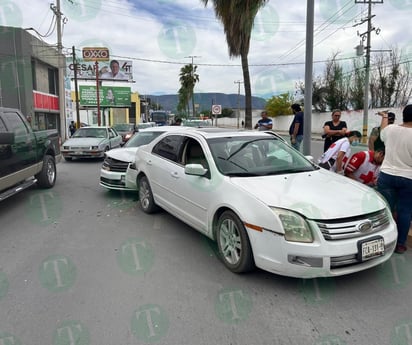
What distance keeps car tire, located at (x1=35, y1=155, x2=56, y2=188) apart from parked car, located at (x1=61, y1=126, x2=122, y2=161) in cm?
478

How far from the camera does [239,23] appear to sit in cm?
1392

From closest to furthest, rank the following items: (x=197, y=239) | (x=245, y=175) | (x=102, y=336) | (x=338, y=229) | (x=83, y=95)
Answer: (x=102, y=336), (x=338, y=229), (x=245, y=175), (x=197, y=239), (x=83, y=95)

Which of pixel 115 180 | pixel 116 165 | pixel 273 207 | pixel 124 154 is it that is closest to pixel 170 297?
pixel 273 207

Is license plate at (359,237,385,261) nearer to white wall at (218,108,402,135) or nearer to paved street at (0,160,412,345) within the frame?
paved street at (0,160,412,345)

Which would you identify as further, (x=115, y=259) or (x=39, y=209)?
(x=39, y=209)

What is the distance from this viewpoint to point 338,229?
3092 millimetres

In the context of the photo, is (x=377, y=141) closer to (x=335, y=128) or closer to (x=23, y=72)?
(x=335, y=128)

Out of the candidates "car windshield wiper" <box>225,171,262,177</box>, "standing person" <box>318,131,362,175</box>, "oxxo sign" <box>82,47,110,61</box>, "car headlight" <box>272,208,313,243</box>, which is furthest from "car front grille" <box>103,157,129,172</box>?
"oxxo sign" <box>82,47,110,61</box>

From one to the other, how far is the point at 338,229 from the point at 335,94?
1388 inches

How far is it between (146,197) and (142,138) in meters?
2.67

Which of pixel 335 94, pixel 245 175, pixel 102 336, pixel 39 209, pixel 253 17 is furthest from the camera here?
pixel 335 94

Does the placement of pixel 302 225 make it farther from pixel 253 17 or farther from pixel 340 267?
pixel 253 17

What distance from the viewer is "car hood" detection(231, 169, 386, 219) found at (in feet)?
10.5

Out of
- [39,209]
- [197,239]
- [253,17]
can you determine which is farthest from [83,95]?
[197,239]
